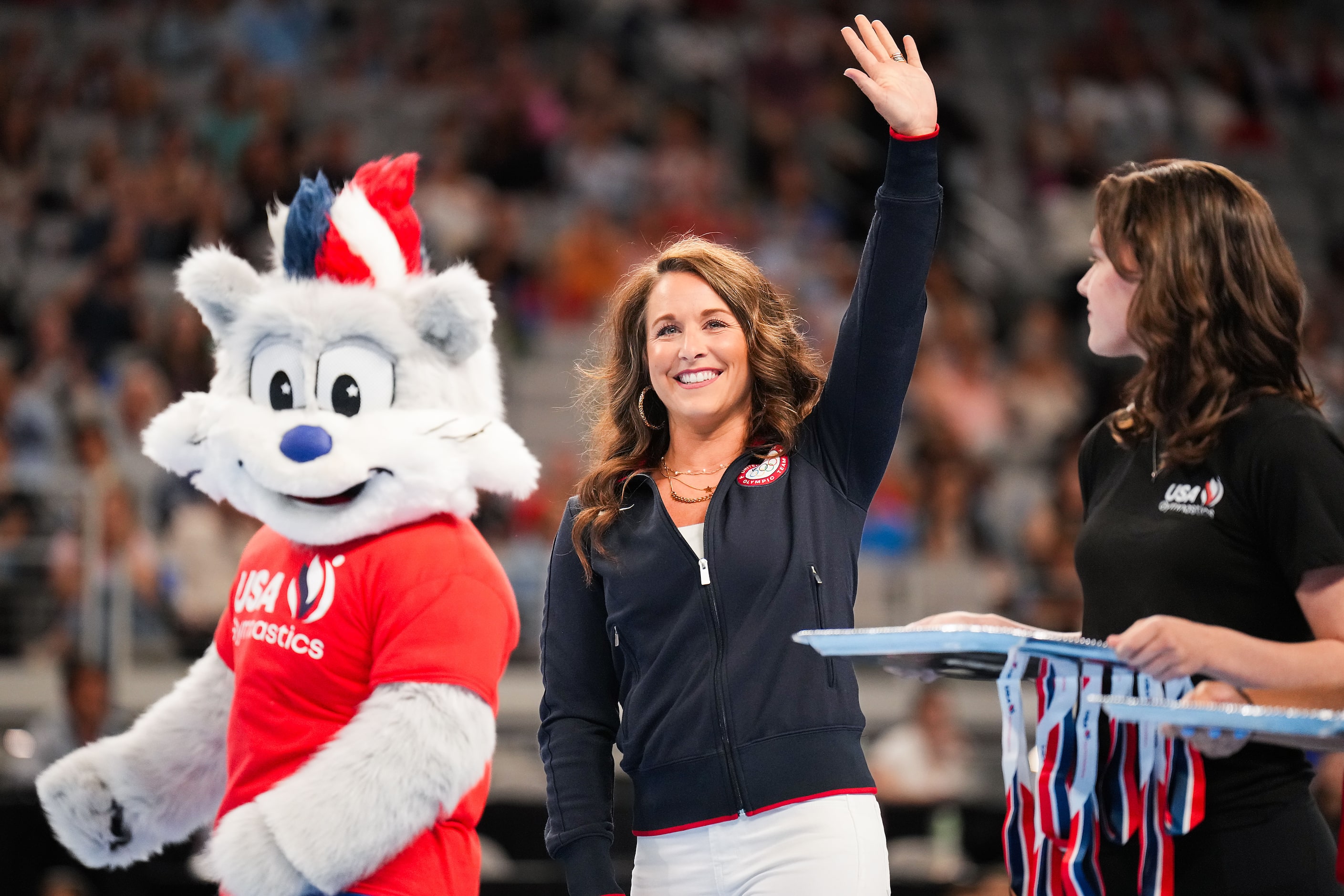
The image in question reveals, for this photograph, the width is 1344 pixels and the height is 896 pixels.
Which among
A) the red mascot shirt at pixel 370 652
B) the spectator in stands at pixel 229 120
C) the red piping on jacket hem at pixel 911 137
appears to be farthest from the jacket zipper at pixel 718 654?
the spectator in stands at pixel 229 120

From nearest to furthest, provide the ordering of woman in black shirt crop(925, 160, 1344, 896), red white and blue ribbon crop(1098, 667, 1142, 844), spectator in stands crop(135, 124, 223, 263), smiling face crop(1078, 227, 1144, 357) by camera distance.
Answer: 1. woman in black shirt crop(925, 160, 1344, 896)
2. red white and blue ribbon crop(1098, 667, 1142, 844)
3. smiling face crop(1078, 227, 1144, 357)
4. spectator in stands crop(135, 124, 223, 263)

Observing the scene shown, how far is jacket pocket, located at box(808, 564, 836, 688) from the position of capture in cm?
236

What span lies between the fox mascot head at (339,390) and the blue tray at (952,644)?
103cm

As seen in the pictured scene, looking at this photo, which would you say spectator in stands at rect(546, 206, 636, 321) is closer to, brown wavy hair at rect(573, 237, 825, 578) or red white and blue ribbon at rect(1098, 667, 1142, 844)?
brown wavy hair at rect(573, 237, 825, 578)

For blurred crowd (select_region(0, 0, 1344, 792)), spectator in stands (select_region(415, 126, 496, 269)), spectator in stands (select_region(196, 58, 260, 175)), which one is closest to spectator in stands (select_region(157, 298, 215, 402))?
blurred crowd (select_region(0, 0, 1344, 792))

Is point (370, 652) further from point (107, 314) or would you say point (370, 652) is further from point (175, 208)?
point (175, 208)

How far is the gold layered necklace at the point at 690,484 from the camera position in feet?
8.23

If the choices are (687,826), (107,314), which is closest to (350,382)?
(687,826)

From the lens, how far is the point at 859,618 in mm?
7195

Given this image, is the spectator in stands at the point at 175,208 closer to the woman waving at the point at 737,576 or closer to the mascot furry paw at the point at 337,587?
the mascot furry paw at the point at 337,587

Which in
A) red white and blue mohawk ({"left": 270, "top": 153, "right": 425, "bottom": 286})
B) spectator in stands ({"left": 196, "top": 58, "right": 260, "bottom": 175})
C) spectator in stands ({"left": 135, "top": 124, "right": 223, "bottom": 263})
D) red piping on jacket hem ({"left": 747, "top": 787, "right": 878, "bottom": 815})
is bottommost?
red piping on jacket hem ({"left": 747, "top": 787, "right": 878, "bottom": 815})

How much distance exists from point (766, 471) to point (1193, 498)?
70cm

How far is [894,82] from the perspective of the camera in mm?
2373

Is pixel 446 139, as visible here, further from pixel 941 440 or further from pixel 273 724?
pixel 273 724
